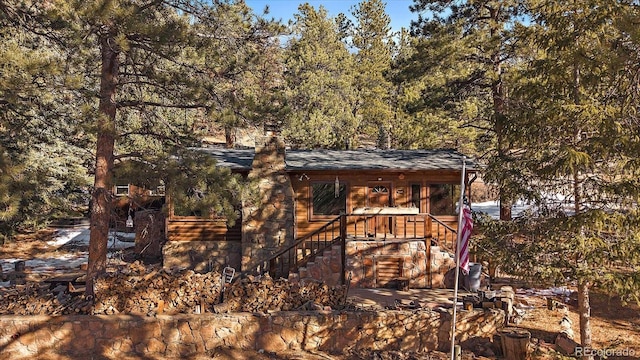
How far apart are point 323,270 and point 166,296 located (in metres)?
4.80

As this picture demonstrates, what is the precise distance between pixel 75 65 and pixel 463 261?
29.9 ft

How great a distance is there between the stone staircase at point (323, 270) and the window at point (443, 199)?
14.8 feet

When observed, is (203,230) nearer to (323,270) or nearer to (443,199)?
(323,270)

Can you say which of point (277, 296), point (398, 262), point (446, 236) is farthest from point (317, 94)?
point (277, 296)

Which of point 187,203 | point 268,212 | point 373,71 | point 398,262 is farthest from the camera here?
point 373,71

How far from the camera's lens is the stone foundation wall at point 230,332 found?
899 cm

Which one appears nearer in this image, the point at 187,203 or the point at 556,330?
the point at 187,203

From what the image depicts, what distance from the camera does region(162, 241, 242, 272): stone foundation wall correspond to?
15.0m

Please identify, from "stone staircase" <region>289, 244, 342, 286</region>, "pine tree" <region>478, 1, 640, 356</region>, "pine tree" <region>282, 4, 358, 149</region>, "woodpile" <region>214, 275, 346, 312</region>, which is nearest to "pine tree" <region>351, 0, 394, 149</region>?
"pine tree" <region>282, 4, 358, 149</region>

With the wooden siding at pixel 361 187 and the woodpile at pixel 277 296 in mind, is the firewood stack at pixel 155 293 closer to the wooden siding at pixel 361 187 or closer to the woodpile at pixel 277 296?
the woodpile at pixel 277 296

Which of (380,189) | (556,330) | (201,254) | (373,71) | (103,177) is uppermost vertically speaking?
(373,71)

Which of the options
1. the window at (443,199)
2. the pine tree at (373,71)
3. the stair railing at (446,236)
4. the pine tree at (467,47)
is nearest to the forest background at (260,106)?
the stair railing at (446,236)

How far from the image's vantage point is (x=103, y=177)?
983 cm

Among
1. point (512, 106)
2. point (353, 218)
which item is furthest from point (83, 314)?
point (512, 106)
